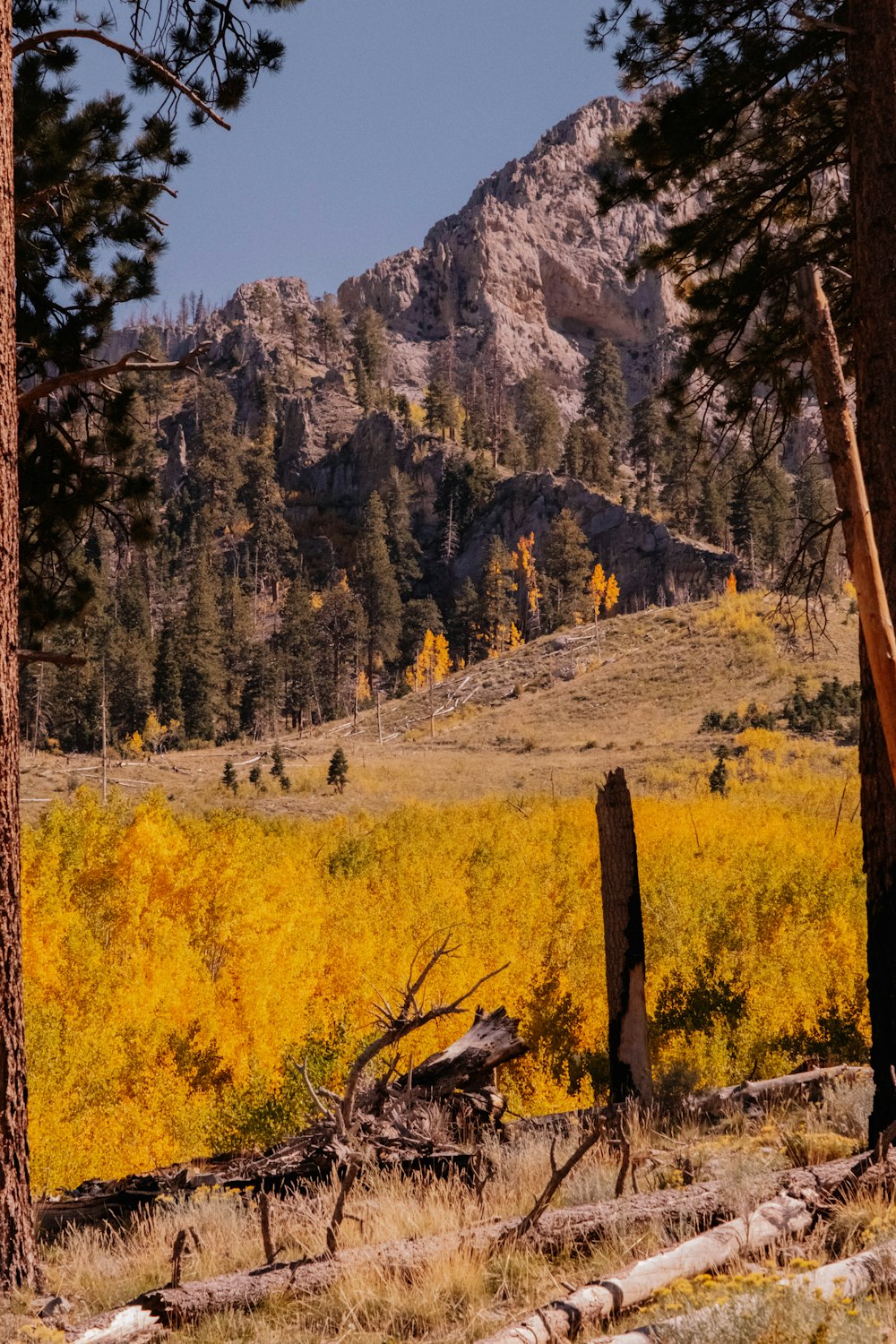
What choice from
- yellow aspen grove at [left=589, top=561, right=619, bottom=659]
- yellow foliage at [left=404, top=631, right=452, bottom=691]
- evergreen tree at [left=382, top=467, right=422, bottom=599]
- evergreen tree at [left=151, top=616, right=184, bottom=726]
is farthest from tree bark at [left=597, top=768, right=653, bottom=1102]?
evergreen tree at [left=382, top=467, right=422, bottom=599]

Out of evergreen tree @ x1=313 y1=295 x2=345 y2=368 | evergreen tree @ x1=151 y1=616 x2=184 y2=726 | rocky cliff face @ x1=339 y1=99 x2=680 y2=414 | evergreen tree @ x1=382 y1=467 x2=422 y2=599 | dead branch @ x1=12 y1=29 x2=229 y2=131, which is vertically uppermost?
rocky cliff face @ x1=339 y1=99 x2=680 y2=414

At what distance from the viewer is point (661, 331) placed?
6393 inches

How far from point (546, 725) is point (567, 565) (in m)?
35.9

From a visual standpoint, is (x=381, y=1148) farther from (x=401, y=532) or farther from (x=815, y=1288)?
(x=401, y=532)

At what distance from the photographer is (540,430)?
106375 mm

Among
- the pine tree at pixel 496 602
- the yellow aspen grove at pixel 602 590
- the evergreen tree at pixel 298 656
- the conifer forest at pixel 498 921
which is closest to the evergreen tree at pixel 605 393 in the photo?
the pine tree at pixel 496 602

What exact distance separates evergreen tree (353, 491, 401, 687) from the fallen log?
274 feet

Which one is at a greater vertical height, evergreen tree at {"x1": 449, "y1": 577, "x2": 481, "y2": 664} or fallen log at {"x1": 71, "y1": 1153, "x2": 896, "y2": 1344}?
evergreen tree at {"x1": 449, "y1": 577, "x2": 481, "y2": 664}

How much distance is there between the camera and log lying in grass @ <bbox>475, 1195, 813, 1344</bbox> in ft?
11.0

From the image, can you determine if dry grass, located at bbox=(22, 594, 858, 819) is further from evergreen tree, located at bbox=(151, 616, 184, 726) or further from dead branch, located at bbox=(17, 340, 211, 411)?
dead branch, located at bbox=(17, 340, 211, 411)

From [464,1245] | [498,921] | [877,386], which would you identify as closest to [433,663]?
[498,921]

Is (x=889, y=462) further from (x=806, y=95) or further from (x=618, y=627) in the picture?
(x=618, y=627)

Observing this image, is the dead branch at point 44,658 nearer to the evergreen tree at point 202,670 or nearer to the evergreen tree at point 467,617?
the evergreen tree at point 202,670

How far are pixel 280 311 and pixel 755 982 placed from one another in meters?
159
